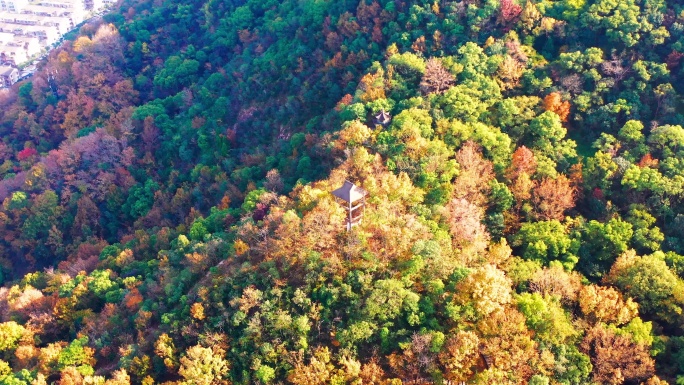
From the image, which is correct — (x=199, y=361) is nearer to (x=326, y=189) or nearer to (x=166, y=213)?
(x=326, y=189)

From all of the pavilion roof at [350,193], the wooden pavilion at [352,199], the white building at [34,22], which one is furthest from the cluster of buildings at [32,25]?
the pavilion roof at [350,193]

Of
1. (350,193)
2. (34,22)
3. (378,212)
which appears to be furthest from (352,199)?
(34,22)

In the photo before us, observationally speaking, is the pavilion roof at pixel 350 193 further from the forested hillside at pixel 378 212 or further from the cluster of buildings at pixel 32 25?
the cluster of buildings at pixel 32 25

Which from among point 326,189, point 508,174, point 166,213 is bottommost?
point 166,213

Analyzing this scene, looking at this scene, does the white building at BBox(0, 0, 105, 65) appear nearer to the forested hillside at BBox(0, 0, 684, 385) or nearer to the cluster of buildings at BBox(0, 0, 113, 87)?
the cluster of buildings at BBox(0, 0, 113, 87)

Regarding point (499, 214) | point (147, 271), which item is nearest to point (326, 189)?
point (499, 214)

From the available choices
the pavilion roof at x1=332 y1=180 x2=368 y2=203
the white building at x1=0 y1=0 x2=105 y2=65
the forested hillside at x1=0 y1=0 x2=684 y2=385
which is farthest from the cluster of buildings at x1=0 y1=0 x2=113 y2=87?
the pavilion roof at x1=332 y1=180 x2=368 y2=203
